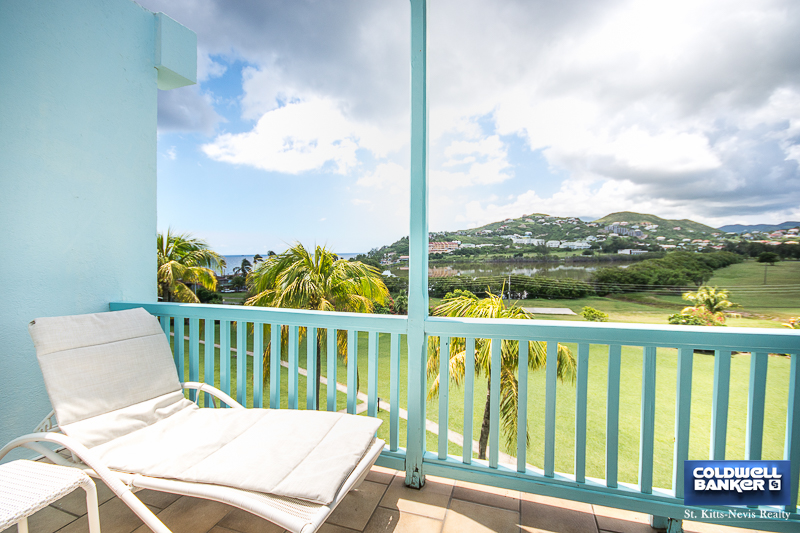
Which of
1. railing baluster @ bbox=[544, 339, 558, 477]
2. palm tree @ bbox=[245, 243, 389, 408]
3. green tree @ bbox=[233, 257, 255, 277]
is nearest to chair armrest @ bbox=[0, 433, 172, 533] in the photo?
railing baluster @ bbox=[544, 339, 558, 477]

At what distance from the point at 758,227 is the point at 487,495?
2.95 meters

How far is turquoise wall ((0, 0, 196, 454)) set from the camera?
2281mm

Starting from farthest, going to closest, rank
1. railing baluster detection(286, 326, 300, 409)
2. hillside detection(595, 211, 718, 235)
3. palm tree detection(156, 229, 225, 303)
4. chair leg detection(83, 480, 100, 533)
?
1. palm tree detection(156, 229, 225, 303)
2. hillside detection(595, 211, 718, 235)
3. railing baluster detection(286, 326, 300, 409)
4. chair leg detection(83, 480, 100, 533)

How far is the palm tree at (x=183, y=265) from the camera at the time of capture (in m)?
8.94

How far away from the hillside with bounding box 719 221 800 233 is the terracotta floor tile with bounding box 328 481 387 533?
340cm

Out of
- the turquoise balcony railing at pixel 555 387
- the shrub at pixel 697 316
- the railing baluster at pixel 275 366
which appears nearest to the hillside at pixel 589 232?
the shrub at pixel 697 316

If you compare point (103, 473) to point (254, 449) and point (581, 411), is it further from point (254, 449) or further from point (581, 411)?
point (581, 411)

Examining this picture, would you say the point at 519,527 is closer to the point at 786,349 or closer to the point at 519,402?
the point at 519,402

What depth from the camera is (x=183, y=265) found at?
30.1ft

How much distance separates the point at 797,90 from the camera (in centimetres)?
255

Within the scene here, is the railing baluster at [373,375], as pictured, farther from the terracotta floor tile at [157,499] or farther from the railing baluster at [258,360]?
the terracotta floor tile at [157,499]

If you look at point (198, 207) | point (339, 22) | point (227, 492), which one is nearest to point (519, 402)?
point (227, 492)

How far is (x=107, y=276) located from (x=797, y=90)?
214 inches

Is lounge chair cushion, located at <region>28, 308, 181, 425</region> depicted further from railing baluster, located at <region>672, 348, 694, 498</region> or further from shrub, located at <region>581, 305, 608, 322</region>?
shrub, located at <region>581, 305, 608, 322</region>
